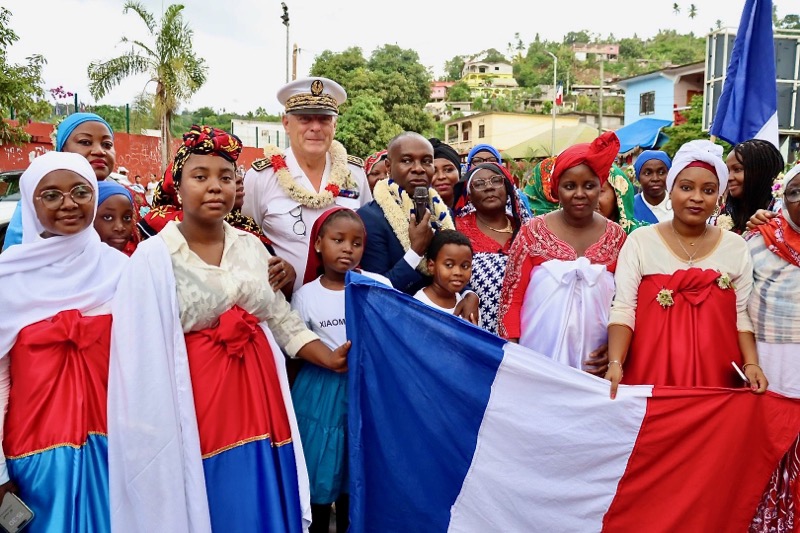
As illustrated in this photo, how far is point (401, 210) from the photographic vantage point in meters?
3.83

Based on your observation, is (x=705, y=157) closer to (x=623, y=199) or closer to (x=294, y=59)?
(x=623, y=199)

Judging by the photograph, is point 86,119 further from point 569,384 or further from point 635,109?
point 635,109

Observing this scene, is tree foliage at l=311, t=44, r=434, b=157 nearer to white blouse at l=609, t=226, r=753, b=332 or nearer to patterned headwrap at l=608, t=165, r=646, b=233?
patterned headwrap at l=608, t=165, r=646, b=233

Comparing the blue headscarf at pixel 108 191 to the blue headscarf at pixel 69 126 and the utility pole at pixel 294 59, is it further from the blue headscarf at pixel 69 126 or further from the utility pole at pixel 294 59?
the utility pole at pixel 294 59

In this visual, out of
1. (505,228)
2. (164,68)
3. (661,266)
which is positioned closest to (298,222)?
(505,228)

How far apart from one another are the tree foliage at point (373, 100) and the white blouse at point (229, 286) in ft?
92.6

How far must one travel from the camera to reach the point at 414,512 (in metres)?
3.05

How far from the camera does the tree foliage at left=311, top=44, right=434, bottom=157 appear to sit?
3192 centimetres

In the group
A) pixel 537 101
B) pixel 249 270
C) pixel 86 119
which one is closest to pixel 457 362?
pixel 249 270

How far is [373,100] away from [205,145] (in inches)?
1250

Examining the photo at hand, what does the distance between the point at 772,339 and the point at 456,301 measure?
63.5 inches

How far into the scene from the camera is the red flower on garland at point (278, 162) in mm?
4188

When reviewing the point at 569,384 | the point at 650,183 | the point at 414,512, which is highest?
the point at 650,183

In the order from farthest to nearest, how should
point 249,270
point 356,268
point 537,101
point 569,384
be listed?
point 537,101, point 356,268, point 249,270, point 569,384
